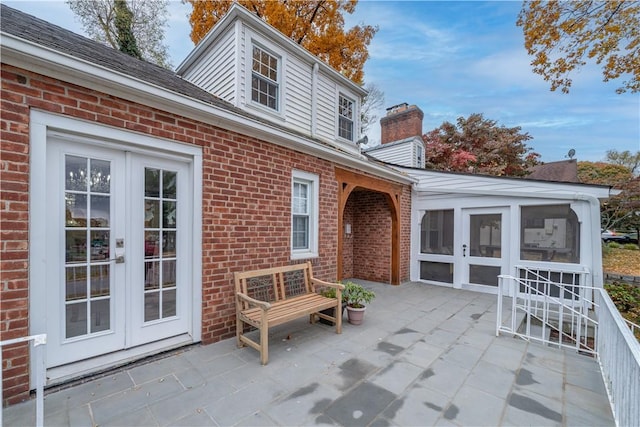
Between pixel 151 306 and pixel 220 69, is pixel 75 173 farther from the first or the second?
pixel 220 69

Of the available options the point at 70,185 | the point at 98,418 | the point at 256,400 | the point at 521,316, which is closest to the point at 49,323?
the point at 98,418

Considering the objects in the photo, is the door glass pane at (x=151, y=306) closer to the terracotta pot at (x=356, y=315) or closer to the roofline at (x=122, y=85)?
the roofline at (x=122, y=85)

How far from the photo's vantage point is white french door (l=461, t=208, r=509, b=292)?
6.38 meters

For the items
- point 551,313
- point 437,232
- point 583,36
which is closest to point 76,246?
point 437,232

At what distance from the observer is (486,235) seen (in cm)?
660

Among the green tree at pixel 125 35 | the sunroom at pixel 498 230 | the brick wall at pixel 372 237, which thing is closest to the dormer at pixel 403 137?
the sunroom at pixel 498 230

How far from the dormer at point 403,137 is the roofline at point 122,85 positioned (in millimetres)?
7434

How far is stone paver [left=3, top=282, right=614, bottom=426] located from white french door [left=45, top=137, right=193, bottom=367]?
0.43 metres

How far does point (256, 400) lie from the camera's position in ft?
7.67

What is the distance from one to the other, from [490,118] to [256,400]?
726 inches

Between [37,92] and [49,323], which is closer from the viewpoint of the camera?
[37,92]

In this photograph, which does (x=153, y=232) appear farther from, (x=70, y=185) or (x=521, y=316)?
(x=521, y=316)

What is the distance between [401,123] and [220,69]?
7.94m

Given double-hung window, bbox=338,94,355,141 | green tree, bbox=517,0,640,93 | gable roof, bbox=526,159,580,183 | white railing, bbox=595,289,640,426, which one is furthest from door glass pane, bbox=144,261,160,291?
gable roof, bbox=526,159,580,183
